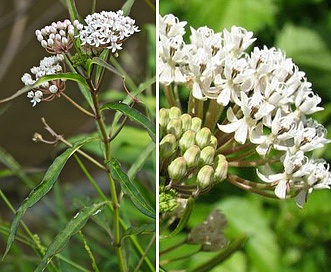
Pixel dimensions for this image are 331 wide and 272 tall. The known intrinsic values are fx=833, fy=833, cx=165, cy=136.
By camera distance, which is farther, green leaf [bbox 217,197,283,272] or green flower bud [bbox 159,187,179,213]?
green leaf [bbox 217,197,283,272]

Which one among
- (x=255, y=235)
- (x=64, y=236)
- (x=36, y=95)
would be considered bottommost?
(x=255, y=235)

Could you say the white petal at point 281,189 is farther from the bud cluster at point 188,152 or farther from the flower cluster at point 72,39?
the flower cluster at point 72,39

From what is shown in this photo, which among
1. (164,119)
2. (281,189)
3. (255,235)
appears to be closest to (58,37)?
(164,119)

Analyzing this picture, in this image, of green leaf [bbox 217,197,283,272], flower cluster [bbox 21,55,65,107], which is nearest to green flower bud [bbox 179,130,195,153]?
flower cluster [bbox 21,55,65,107]

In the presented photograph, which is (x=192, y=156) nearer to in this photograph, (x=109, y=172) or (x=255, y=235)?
(x=109, y=172)

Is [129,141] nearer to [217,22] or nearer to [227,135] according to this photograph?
[217,22]

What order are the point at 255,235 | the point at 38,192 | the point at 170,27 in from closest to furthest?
the point at 38,192
the point at 170,27
the point at 255,235

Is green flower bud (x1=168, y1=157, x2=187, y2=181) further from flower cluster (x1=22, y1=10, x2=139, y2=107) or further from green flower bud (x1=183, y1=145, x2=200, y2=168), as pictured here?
flower cluster (x1=22, y1=10, x2=139, y2=107)

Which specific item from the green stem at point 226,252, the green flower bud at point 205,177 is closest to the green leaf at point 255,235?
the green stem at point 226,252
